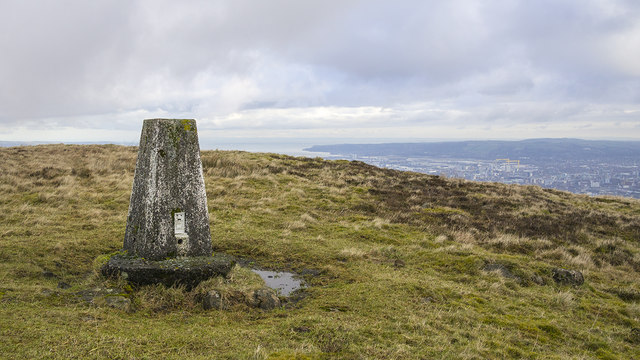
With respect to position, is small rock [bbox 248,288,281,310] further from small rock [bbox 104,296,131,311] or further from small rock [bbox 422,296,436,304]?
small rock [bbox 422,296,436,304]

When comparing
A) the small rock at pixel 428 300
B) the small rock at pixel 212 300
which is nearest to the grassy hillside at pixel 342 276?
the small rock at pixel 428 300

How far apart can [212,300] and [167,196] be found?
236 centimetres

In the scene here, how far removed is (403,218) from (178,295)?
10616 mm

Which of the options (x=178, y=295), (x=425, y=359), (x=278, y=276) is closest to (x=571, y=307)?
(x=425, y=359)

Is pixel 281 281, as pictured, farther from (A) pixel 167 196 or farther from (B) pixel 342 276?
(A) pixel 167 196

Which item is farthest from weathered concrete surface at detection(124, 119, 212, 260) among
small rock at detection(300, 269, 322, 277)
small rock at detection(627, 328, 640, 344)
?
small rock at detection(627, 328, 640, 344)

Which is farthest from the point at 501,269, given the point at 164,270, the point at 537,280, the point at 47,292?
the point at 47,292

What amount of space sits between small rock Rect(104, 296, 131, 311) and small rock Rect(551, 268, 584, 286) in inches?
375

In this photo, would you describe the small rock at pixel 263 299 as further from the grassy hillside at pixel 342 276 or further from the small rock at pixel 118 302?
the small rock at pixel 118 302

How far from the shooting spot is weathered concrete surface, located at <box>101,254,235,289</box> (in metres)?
7.04

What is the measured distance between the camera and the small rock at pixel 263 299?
22.2 feet

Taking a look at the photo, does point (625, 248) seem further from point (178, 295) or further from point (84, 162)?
point (84, 162)

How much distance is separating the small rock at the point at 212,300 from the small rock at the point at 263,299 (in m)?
0.55

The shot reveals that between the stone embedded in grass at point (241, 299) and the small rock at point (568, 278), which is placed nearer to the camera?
the stone embedded in grass at point (241, 299)
